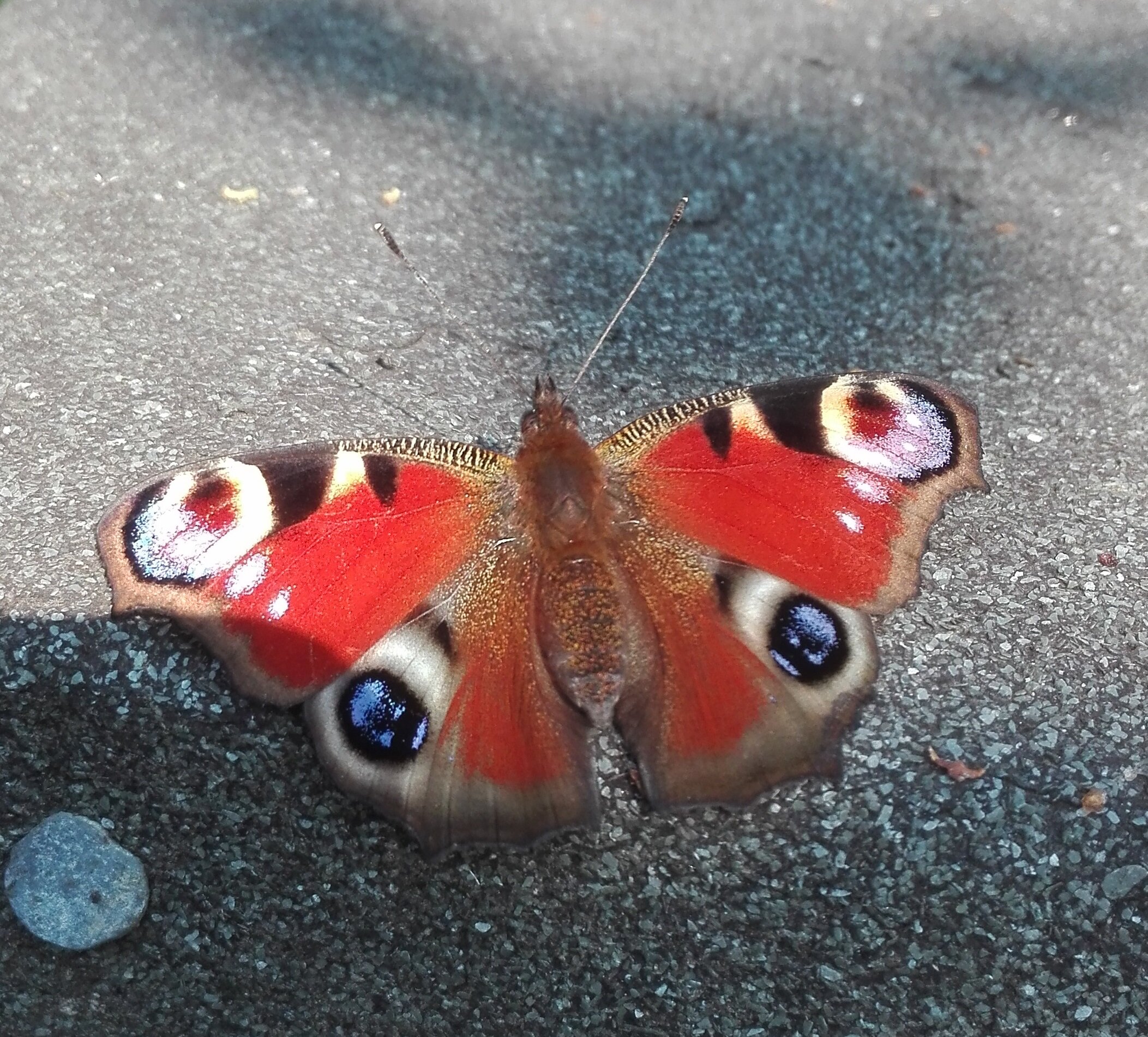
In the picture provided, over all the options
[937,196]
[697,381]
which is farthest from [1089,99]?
[697,381]

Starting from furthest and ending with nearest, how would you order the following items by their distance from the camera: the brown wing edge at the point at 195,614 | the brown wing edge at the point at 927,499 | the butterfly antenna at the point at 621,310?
the butterfly antenna at the point at 621,310 → the brown wing edge at the point at 927,499 → the brown wing edge at the point at 195,614

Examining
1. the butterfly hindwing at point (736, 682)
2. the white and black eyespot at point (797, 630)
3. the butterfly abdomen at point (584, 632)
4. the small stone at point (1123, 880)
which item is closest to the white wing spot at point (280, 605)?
the butterfly abdomen at point (584, 632)

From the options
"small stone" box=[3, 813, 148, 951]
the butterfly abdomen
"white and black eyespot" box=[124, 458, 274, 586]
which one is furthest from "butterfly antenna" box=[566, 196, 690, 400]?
"small stone" box=[3, 813, 148, 951]

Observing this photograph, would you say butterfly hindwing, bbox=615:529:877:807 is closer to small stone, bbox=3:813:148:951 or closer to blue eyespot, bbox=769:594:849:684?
blue eyespot, bbox=769:594:849:684

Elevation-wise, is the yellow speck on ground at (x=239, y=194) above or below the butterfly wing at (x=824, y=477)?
below

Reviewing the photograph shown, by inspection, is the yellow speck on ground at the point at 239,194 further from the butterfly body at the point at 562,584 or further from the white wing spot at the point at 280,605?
the white wing spot at the point at 280,605

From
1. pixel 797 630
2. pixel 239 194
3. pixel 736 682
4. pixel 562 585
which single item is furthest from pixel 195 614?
pixel 239 194

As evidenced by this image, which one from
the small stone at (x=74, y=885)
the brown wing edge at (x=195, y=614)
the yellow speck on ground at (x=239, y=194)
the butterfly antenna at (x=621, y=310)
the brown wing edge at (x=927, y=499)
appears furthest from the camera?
the yellow speck on ground at (x=239, y=194)

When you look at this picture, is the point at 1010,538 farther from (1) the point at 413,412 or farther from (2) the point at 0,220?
(2) the point at 0,220
